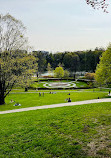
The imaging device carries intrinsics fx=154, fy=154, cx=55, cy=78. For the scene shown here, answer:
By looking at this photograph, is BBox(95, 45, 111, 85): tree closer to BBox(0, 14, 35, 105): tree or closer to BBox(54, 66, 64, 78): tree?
BBox(0, 14, 35, 105): tree

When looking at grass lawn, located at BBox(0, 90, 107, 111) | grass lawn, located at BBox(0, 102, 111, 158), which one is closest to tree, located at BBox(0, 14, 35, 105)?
grass lawn, located at BBox(0, 90, 107, 111)

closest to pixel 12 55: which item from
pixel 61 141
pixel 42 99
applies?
pixel 42 99

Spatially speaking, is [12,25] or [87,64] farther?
[87,64]

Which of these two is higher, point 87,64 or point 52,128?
point 87,64

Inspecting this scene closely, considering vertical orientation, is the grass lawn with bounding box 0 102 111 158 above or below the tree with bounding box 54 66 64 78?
below

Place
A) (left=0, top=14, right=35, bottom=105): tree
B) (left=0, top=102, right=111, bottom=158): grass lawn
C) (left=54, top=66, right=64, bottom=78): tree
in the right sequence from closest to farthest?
(left=0, top=102, right=111, bottom=158): grass lawn < (left=0, top=14, right=35, bottom=105): tree < (left=54, top=66, right=64, bottom=78): tree

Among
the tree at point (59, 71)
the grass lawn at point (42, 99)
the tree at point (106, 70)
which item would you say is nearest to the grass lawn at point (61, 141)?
the grass lawn at point (42, 99)

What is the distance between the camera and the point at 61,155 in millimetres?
5949

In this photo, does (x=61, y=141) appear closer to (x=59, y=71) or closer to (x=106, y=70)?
(x=106, y=70)

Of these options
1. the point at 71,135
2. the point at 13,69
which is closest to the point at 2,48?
the point at 13,69

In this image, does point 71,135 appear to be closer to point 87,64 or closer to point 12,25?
point 12,25

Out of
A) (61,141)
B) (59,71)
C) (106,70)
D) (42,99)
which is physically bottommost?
(42,99)

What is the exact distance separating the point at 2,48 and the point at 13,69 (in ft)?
12.2

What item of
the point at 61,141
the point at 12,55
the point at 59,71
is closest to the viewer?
the point at 61,141
